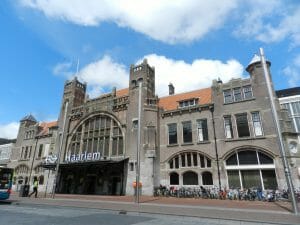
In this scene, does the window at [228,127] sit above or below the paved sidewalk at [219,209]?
above

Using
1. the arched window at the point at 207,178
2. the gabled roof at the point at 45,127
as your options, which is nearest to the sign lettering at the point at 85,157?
the gabled roof at the point at 45,127

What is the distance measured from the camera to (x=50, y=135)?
41719 mm

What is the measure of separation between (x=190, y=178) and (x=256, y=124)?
9.74 meters

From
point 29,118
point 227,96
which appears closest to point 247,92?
point 227,96

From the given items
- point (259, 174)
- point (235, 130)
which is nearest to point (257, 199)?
point (259, 174)

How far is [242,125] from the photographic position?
24844mm

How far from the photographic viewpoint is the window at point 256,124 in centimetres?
2391

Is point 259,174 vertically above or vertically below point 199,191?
above

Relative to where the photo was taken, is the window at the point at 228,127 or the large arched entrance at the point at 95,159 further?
the large arched entrance at the point at 95,159

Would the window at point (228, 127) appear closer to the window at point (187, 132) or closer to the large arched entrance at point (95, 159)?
the window at point (187, 132)

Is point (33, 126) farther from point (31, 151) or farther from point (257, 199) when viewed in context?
point (257, 199)

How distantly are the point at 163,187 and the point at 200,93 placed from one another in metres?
14.3

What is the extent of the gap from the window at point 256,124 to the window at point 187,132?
728 centimetres

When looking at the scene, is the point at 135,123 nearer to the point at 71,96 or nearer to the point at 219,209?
the point at 71,96
